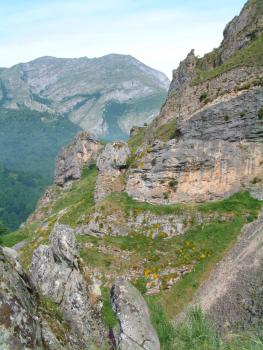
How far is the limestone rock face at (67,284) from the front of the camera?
1408 centimetres

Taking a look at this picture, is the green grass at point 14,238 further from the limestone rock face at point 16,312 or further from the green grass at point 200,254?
the limestone rock face at point 16,312

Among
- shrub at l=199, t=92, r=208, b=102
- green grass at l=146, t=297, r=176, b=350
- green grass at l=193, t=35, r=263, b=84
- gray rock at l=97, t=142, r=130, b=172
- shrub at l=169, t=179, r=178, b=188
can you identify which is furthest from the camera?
gray rock at l=97, t=142, r=130, b=172

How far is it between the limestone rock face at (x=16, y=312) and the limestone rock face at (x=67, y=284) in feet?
6.74

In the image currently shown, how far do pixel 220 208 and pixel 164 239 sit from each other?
14.9 ft

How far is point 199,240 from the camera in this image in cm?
3172

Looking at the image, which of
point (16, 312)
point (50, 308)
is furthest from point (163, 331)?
point (16, 312)

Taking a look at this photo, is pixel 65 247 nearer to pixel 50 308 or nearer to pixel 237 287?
pixel 50 308

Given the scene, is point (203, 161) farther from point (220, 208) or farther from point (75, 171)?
point (75, 171)

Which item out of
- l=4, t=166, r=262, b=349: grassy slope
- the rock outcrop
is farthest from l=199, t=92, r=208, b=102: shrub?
l=4, t=166, r=262, b=349: grassy slope

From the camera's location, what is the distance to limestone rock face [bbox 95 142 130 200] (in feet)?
137

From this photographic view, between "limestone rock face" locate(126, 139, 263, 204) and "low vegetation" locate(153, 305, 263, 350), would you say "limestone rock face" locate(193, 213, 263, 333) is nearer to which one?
"limestone rock face" locate(126, 139, 263, 204)

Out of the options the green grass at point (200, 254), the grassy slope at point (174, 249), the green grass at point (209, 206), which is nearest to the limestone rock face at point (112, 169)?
the green grass at point (209, 206)

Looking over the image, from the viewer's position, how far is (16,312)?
10891mm

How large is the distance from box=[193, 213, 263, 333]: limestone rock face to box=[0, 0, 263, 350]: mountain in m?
0.07
